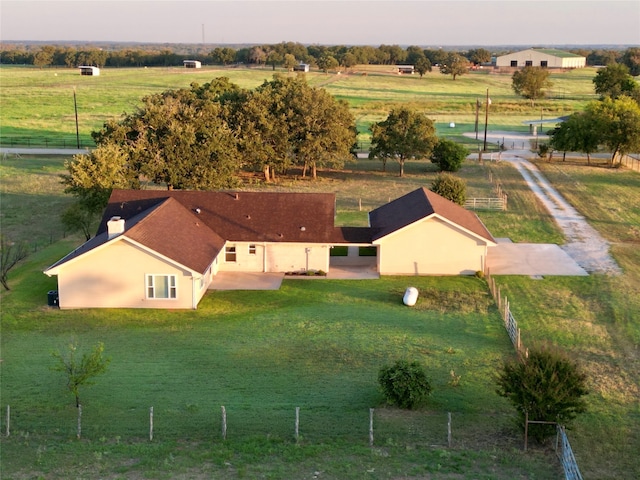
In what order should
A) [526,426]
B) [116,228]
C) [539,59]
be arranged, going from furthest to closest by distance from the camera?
1. [539,59]
2. [116,228]
3. [526,426]

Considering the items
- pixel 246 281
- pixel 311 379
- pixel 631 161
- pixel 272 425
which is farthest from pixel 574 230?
pixel 272 425

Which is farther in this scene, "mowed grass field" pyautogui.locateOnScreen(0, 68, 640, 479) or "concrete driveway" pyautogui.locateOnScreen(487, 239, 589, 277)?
"concrete driveway" pyautogui.locateOnScreen(487, 239, 589, 277)

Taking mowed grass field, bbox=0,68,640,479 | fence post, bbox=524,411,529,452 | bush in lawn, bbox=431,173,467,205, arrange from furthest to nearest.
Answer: bush in lawn, bbox=431,173,467,205
fence post, bbox=524,411,529,452
mowed grass field, bbox=0,68,640,479

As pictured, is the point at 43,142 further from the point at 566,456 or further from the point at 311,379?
the point at 566,456

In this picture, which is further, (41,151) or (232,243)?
(41,151)

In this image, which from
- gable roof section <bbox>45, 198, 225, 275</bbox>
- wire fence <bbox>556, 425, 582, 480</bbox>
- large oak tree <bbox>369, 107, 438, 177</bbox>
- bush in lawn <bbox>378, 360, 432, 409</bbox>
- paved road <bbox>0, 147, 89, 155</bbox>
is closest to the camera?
wire fence <bbox>556, 425, 582, 480</bbox>

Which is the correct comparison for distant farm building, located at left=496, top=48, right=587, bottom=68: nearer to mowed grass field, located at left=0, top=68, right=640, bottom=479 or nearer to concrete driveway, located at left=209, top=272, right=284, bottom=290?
mowed grass field, located at left=0, top=68, right=640, bottom=479

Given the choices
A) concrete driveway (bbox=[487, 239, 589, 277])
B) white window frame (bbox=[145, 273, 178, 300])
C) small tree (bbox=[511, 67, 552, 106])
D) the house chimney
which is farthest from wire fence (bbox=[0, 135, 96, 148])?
small tree (bbox=[511, 67, 552, 106])

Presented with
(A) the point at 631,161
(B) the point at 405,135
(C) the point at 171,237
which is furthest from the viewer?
(A) the point at 631,161
